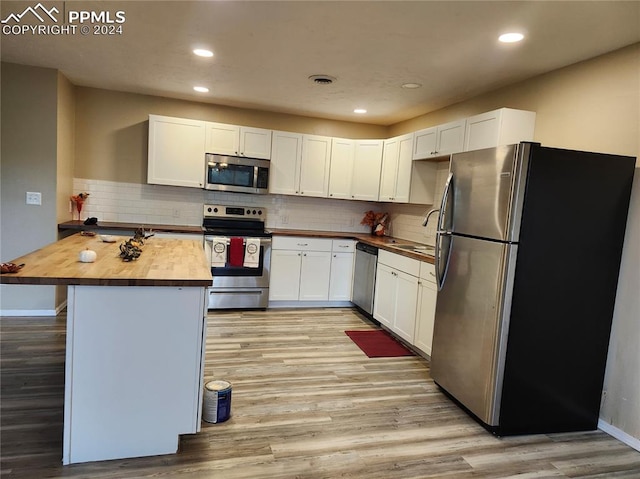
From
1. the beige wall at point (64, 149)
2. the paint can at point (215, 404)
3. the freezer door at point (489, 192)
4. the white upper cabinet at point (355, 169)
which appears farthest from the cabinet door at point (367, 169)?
the paint can at point (215, 404)

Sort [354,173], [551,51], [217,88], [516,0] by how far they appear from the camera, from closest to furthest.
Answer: [516,0] < [551,51] < [217,88] < [354,173]

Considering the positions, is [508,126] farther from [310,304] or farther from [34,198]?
[34,198]

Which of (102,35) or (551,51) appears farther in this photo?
(102,35)

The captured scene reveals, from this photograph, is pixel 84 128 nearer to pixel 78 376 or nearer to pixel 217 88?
pixel 217 88

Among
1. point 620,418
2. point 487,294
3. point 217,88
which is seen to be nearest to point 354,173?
point 217,88

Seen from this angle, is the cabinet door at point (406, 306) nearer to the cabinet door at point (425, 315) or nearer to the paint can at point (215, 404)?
the cabinet door at point (425, 315)

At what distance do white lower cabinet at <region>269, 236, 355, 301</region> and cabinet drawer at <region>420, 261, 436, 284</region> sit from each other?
1.61 metres

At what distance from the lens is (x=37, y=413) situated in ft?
7.87

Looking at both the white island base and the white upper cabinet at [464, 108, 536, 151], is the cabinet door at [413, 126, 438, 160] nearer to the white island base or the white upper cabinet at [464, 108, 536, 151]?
the white upper cabinet at [464, 108, 536, 151]

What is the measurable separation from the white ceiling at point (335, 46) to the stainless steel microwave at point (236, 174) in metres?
0.78

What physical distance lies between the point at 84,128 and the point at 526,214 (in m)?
4.65

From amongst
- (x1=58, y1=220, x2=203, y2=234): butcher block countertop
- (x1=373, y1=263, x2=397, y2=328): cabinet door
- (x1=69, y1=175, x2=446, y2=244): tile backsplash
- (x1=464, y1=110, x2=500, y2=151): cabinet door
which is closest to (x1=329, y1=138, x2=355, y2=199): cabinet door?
(x1=69, y1=175, x2=446, y2=244): tile backsplash

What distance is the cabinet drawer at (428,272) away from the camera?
3490 mm

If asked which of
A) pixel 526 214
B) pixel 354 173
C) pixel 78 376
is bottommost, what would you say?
pixel 78 376
